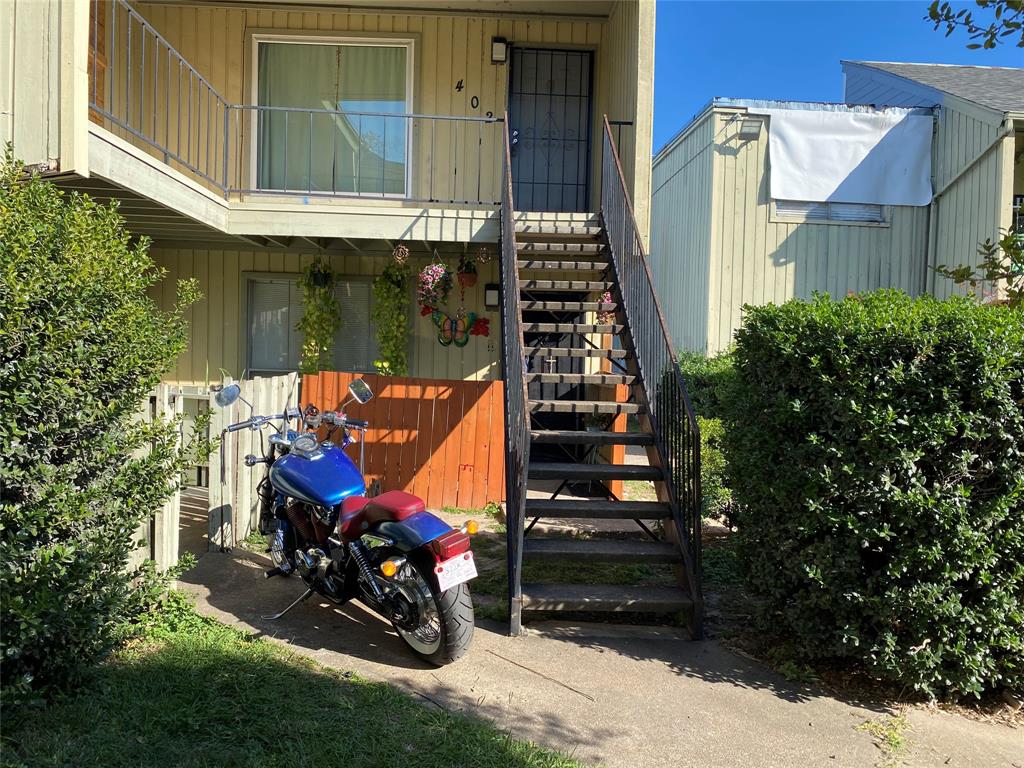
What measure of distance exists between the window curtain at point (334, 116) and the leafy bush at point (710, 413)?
4.57m

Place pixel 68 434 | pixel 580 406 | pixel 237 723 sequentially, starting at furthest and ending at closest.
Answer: pixel 580 406
pixel 68 434
pixel 237 723

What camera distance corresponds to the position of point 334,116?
944 cm

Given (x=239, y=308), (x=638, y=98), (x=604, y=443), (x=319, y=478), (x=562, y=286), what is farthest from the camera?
(x=239, y=308)

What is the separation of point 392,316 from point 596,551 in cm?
523

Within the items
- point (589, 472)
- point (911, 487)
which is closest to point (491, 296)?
point (589, 472)

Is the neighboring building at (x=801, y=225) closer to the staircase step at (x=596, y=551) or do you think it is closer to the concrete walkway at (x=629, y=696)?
the staircase step at (x=596, y=551)

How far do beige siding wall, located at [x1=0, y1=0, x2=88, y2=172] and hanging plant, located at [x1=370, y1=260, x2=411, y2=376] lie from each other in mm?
4450

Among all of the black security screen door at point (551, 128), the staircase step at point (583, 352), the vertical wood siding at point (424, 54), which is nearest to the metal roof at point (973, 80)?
the black security screen door at point (551, 128)

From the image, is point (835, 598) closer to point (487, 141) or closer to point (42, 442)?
point (42, 442)

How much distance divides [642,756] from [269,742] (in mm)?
1610

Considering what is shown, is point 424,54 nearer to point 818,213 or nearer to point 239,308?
point 239,308

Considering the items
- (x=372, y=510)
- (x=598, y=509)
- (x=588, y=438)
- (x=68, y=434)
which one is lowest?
(x=598, y=509)

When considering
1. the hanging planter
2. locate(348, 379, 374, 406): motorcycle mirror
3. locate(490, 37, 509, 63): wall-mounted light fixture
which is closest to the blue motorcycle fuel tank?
locate(348, 379, 374, 406): motorcycle mirror

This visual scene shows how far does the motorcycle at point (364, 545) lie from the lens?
157 inches
